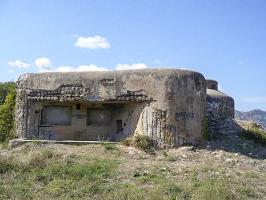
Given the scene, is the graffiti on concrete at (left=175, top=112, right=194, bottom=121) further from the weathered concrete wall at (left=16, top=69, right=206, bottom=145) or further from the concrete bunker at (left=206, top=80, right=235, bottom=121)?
the concrete bunker at (left=206, top=80, right=235, bottom=121)

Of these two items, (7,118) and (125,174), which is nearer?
(125,174)

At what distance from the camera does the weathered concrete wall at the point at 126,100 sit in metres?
12.4

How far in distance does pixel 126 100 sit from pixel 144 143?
Answer: 1545mm

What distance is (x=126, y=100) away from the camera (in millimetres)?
12930

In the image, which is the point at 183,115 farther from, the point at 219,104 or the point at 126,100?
the point at 219,104

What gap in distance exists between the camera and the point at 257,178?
9.66 metres

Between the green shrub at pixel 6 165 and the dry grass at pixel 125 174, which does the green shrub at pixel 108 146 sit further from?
the green shrub at pixel 6 165

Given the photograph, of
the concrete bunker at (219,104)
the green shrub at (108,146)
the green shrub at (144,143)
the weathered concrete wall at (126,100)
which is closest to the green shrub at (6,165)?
the green shrub at (108,146)

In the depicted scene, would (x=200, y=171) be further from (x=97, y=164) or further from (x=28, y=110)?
(x=28, y=110)

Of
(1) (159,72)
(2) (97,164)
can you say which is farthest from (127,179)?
(1) (159,72)

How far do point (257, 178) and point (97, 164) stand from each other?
3553 mm

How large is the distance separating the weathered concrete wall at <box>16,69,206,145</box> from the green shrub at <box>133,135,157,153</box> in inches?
8.3

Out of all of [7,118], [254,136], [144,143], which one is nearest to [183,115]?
[144,143]

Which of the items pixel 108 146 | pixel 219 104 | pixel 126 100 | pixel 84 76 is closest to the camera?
pixel 108 146
